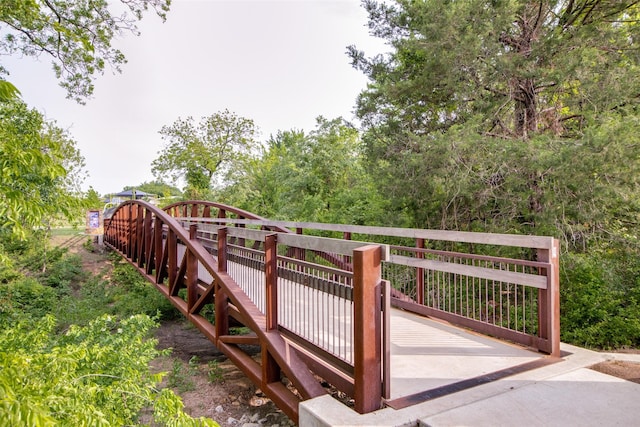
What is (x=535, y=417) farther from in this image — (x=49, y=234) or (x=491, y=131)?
(x=49, y=234)

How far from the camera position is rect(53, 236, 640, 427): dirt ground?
453 centimetres

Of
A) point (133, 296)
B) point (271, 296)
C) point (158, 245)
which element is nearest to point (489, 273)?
point (271, 296)

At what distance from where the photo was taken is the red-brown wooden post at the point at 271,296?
137 inches

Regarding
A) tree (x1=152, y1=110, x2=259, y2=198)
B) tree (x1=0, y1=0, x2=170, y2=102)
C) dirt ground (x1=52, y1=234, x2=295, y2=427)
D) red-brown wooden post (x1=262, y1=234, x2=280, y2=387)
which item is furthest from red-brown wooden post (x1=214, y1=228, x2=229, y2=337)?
tree (x1=152, y1=110, x2=259, y2=198)

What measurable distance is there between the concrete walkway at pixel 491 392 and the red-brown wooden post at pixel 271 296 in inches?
43.9

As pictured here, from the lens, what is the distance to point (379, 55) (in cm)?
966

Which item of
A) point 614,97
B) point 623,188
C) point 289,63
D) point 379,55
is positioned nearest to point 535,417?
point 623,188

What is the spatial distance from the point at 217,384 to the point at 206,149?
55.6ft

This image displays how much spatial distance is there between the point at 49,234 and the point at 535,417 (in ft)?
68.6

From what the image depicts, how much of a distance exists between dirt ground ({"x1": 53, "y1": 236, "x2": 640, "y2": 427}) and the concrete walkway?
47 centimetres

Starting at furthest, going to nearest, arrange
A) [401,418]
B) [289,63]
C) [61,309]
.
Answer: [289,63]
[61,309]
[401,418]

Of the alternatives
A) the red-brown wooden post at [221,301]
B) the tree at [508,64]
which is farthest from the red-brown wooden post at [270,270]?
the tree at [508,64]

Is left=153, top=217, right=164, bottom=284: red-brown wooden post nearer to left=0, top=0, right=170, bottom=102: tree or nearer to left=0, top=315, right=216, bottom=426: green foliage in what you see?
left=0, top=315, right=216, bottom=426: green foliage

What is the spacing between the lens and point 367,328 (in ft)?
8.04
